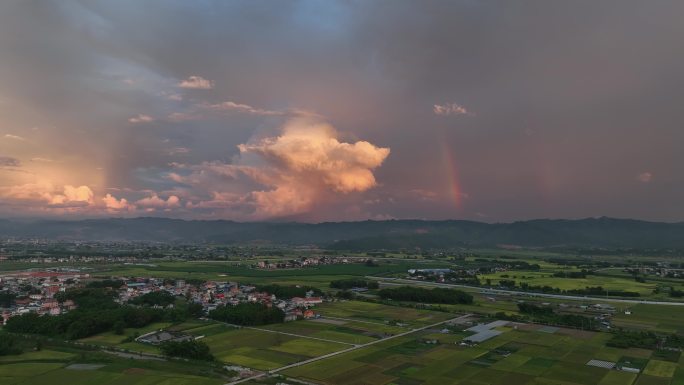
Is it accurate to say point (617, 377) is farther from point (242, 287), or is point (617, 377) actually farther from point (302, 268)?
point (302, 268)

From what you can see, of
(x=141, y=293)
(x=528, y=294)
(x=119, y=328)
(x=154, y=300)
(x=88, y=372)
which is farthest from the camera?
(x=528, y=294)

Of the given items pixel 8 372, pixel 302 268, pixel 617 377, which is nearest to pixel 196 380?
pixel 8 372

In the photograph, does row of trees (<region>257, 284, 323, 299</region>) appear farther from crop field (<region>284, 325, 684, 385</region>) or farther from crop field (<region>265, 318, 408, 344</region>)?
crop field (<region>284, 325, 684, 385</region>)

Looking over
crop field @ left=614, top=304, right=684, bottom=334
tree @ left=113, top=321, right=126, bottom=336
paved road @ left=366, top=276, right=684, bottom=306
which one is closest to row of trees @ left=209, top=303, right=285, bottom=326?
tree @ left=113, top=321, right=126, bottom=336

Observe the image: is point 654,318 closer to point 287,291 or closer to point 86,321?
point 287,291

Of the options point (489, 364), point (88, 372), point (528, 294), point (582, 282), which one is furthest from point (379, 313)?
point (582, 282)

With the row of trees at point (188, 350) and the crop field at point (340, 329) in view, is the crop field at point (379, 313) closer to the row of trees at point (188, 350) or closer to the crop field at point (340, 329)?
the crop field at point (340, 329)
